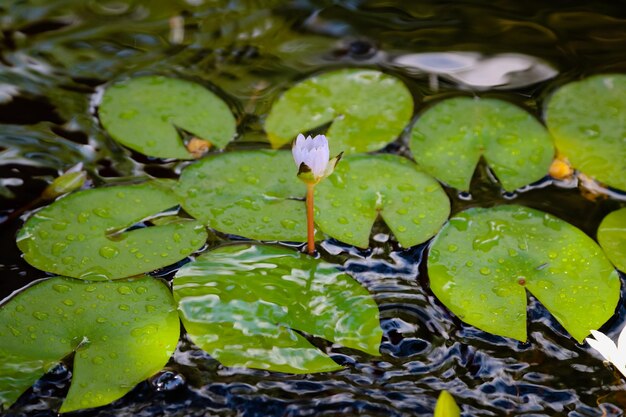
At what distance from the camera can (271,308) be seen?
163 centimetres

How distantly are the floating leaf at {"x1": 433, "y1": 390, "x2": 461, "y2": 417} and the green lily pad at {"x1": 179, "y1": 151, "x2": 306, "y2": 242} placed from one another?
1.89ft

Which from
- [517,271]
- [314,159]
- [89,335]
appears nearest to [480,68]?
[517,271]

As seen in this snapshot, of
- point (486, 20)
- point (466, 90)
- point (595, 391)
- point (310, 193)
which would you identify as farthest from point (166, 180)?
point (486, 20)

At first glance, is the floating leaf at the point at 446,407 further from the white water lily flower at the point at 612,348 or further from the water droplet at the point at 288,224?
the water droplet at the point at 288,224

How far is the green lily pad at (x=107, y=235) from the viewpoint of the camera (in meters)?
1.73

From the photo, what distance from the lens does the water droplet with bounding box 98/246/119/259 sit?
1.75 m

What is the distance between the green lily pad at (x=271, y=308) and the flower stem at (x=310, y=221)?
0.11ft

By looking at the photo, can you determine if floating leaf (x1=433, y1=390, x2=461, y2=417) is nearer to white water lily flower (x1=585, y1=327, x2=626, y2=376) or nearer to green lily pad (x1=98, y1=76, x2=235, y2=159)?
white water lily flower (x1=585, y1=327, x2=626, y2=376)

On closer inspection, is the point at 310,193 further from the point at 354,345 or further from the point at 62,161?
A: the point at 62,161

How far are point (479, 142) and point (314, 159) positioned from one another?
0.70 m

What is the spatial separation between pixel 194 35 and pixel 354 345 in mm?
1495

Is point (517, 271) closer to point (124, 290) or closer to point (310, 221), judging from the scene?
point (310, 221)

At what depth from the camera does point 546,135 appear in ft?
7.07

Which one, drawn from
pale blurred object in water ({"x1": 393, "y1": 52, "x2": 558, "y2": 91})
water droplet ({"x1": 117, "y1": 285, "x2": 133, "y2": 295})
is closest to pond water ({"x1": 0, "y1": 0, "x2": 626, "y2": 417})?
pale blurred object in water ({"x1": 393, "y1": 52, "x2": 558, "y2": 91})
